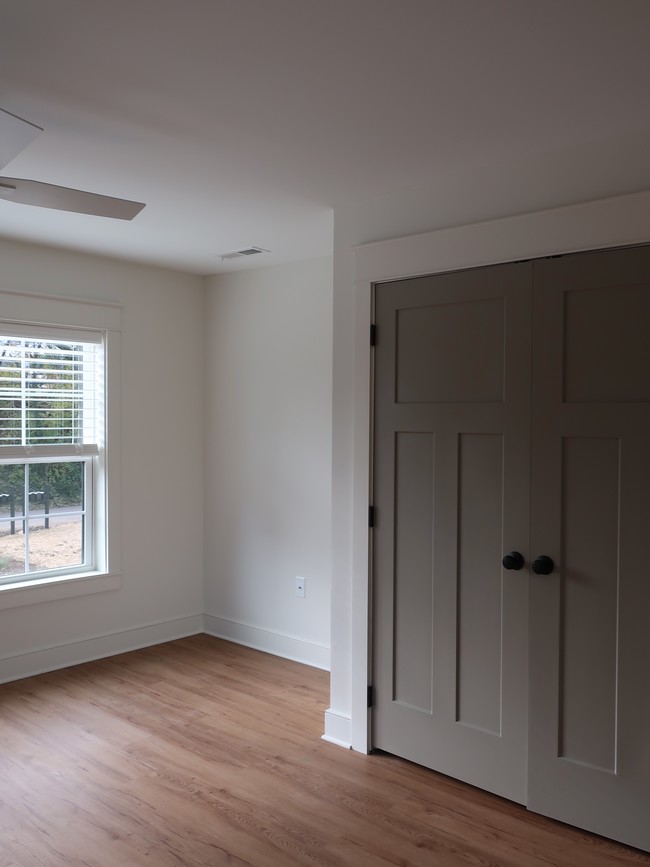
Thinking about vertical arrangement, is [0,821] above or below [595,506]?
below

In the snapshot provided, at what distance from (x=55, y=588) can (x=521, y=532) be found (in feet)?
9.27

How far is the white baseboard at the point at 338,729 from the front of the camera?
3301mm

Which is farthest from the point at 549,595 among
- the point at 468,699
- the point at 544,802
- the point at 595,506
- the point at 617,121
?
the point at 617,121

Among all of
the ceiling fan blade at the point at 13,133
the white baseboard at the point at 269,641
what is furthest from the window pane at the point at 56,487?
the ceiling fan blade at the point at 13,133

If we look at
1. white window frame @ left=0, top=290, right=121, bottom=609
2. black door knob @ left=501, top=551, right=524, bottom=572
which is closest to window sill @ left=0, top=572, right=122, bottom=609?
white window frame @ left=0, top=290, right=121, bottom=609

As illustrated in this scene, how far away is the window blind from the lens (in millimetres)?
4082

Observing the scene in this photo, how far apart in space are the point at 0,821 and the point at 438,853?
1.61m

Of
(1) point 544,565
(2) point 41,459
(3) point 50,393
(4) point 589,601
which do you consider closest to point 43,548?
(2) point 41,459

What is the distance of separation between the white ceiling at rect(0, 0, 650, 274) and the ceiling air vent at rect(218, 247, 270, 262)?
0.69 m

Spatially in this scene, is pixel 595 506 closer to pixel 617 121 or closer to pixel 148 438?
pixel 617 121

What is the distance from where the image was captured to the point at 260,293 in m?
4.64

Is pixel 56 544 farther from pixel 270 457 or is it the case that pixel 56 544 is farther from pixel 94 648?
pixel 270 457

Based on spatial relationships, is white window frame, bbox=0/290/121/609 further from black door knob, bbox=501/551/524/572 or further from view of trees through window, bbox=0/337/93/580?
black door knob, bbox=501/551/524/572

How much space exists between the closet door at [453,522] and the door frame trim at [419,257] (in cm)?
5
